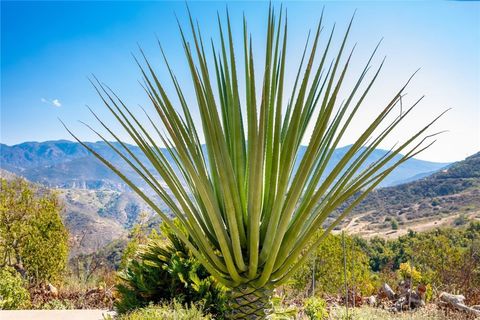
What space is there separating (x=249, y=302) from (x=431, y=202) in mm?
62997

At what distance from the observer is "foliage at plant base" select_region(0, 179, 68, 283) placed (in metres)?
9.63

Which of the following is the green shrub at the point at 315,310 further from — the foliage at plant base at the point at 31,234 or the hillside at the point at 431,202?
the hillside at the point at 431,202

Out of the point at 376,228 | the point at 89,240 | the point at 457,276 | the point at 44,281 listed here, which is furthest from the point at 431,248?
Result: the point at 89,240

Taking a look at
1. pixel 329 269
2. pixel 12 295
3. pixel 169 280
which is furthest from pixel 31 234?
pixel 329 269

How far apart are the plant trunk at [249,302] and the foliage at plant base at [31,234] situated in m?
9.23

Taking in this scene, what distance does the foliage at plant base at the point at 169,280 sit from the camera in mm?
3299

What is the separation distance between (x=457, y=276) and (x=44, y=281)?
11194mm

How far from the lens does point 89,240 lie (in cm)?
9569

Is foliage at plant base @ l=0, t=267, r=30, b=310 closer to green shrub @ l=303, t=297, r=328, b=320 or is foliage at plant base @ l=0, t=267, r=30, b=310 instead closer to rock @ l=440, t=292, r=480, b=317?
green shrub @ l=303, t=297, r=328, b=320

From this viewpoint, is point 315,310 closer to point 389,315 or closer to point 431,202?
point 389,315

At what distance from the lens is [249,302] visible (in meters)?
1.66

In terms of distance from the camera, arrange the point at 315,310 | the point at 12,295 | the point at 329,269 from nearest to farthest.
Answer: the point at 315,310
the point at 12,295
the point at 329,269

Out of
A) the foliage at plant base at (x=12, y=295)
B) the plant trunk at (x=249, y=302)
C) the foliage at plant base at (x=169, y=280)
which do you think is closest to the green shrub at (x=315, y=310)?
the foliage at plant base at (x=169, y=280)

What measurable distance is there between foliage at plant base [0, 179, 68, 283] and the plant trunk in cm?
923
